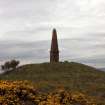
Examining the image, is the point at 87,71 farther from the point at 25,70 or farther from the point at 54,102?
the point at 54,102

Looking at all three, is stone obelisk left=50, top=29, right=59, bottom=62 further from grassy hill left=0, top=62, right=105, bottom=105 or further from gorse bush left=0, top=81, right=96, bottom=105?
gorse bush left=0, top=81, right=96, bottom=105

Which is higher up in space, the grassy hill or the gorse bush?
the grassy hill

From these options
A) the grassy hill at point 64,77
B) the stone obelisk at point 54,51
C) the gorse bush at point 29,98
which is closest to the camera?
the gorse bush at point 29,98

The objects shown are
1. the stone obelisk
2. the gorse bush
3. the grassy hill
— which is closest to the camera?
the gorse bush

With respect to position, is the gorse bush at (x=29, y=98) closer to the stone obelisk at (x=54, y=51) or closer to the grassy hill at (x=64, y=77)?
the grassy hill at (x=64, y=77)

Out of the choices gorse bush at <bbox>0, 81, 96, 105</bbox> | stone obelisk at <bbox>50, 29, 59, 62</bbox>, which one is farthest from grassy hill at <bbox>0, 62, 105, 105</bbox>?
gorse bush at <bbox>0, 81, 96, 105</bbox>

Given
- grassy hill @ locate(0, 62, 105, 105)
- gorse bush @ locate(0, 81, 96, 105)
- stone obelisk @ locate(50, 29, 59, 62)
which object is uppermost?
stone obelisk @ locate(50, 29, 59, 62)

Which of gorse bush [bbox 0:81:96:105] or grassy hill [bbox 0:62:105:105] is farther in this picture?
grassy hill [bbox 0:62:105:105]

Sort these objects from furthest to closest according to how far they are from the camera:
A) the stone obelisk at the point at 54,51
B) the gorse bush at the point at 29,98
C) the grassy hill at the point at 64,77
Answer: the stone obelisk at the point at 54,51 → the grassy hill at the point at 64,77 → the gorse bush at the point at 29,98

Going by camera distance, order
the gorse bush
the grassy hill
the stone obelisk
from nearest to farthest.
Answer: the gorse bush
the grassy hill
the stone obelisk

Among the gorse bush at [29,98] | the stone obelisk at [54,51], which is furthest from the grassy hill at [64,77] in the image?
the gorse bush at [29,98]

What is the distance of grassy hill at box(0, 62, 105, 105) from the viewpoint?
44.2 m

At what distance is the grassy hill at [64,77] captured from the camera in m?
44.2

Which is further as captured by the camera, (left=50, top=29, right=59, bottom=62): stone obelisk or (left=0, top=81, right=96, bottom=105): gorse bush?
(left=50, top=29, right=59, bottom=62): stone obelisk
